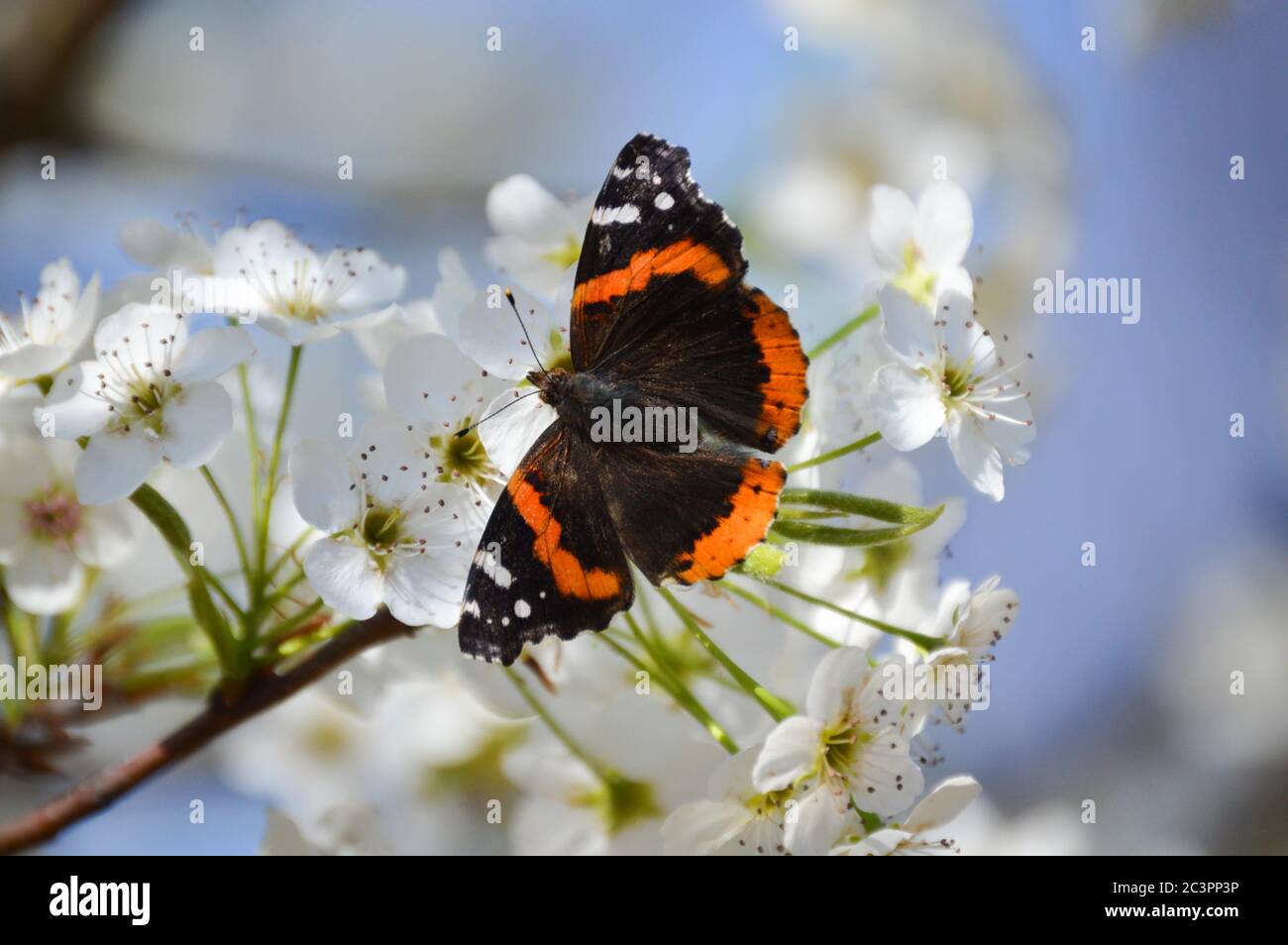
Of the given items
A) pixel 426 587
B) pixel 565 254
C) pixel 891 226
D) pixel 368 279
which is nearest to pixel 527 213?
pixel 565 254

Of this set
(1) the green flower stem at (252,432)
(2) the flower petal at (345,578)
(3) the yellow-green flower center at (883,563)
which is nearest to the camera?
(2) the flower petal at (345,578)

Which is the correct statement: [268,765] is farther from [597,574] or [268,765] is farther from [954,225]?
[954,225]

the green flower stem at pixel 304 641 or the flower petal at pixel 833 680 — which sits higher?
the green flower stem at pixel 304 641

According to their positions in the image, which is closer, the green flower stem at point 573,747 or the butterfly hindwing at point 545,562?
the butterfly hindwing at point 545,562

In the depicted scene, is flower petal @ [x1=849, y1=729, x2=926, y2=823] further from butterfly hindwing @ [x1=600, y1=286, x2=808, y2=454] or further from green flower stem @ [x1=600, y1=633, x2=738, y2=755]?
butterfly hindwing @ [x1=600, y1=286, x2=808, y2=454]

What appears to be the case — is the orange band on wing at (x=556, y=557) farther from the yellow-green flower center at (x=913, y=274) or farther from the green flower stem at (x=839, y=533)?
the yellow-green flower center at (x=913, y=274)

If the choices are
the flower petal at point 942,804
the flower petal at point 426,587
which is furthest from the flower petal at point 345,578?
the flower petal at point 942,804
